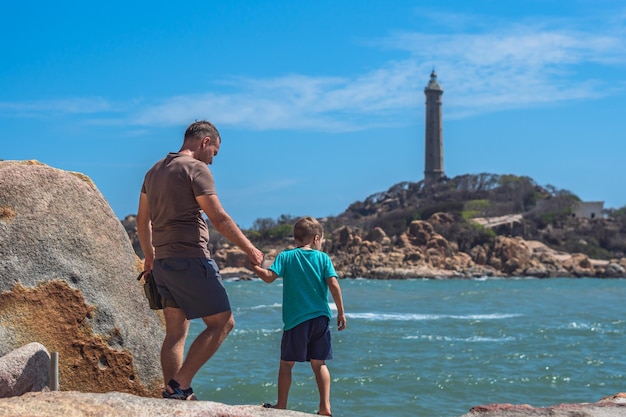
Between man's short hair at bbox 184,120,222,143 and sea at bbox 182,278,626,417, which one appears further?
sea at bbox 182,278,626,417

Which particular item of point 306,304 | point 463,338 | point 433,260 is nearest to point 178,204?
point 306,304

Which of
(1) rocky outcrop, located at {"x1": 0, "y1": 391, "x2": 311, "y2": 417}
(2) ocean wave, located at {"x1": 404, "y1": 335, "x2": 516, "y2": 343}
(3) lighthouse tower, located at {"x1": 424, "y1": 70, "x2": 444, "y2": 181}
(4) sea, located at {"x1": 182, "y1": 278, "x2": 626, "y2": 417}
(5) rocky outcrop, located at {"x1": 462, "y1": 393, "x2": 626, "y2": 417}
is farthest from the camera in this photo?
(3) lighthouse tower, located at {"x1": 424, "y1": 70, "x2": 444, "y2": 181}

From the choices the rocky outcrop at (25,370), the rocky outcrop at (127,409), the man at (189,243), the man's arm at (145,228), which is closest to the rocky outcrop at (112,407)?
the rocky outcrop at (127,409)

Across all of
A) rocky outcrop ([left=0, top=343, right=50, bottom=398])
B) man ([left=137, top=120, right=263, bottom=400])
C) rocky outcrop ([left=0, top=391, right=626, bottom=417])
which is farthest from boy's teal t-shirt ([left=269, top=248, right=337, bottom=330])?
rocky outcrop ([left=0, top=343, right=50, bottom=398])

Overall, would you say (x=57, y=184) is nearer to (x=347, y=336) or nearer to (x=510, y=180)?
(x=347, y=336)

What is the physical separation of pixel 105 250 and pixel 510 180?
98943 millimetres

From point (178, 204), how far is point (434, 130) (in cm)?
9732

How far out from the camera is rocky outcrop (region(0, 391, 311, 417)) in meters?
3.84

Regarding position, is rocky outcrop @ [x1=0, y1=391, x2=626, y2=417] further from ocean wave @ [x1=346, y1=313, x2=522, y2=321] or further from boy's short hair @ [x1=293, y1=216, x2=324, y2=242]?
ocean wave @ [x1=346, y1=313, x2=522, y2=321]

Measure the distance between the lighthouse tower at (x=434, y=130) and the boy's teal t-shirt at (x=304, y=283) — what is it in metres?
96.3

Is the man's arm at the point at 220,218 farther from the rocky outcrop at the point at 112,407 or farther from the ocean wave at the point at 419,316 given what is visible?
the ocean wave at the point at 419,316

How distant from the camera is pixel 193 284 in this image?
4637mm

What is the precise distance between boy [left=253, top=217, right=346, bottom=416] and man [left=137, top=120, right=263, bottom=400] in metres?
0.55

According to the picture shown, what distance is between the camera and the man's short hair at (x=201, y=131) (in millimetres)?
4770
